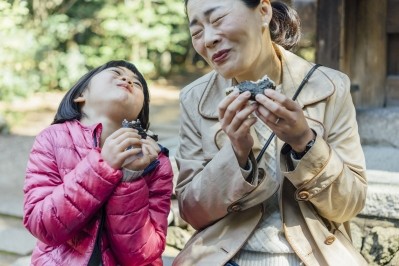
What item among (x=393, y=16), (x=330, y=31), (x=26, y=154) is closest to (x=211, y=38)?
(x=330, y=31)

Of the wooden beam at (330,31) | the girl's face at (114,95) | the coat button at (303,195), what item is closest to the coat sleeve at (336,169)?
the coat button at (303,195)

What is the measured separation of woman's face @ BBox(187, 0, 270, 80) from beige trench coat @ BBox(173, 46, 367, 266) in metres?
0.25

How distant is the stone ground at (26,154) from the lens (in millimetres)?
4113

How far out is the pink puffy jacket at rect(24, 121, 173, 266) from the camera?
6.95 ft

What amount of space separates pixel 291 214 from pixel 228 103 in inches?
21.1

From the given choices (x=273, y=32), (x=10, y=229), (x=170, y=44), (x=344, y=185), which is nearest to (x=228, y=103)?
(x=344, y=185)

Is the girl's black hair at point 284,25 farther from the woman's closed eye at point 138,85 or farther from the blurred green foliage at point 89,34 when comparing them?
the blurred green foliage at point 89,34

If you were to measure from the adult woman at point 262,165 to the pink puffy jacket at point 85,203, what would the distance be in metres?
0.16

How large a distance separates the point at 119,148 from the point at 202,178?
13.9 inches

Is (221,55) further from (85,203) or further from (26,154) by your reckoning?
(26,154)

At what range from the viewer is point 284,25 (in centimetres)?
259

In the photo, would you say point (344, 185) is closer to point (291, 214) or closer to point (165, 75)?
point (291, 214)

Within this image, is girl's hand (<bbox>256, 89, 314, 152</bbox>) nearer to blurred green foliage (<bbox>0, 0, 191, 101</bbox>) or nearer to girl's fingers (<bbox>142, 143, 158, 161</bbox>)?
girl's fingers (<bbox>142, 143, 158, 161</bbox>)

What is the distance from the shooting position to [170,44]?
13.0 meters
